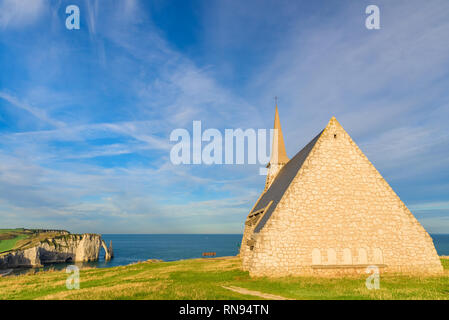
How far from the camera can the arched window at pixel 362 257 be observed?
17312 mm

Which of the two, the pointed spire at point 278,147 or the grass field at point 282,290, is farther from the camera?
the pointed spire at point 278,147

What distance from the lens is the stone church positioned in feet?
55.1

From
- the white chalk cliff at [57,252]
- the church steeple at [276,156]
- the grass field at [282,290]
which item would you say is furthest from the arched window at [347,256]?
the white chalk cliff at [57,252]

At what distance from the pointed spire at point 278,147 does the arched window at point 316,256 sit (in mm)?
19804

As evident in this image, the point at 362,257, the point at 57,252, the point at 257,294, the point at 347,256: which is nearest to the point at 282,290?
the point at 257,294

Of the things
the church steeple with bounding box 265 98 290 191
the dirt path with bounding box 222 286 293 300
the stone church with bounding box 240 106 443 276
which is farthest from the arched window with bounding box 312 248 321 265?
the church steeple with bounding box 265 98 290 191

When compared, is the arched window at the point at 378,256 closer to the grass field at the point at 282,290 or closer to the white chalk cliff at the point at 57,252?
the grass field at the point at 282,290

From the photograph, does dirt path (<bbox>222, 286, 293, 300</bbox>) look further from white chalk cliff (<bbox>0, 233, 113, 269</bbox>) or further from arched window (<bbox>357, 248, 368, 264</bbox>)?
white chalk cliff (<bbox>0, 233, 113, 269</bbox>)

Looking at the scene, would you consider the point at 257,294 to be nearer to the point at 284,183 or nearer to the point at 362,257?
the point at 362,257

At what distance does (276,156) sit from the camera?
1428 inches

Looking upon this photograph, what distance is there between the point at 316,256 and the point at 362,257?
3.43 m

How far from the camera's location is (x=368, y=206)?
59.6 feet
